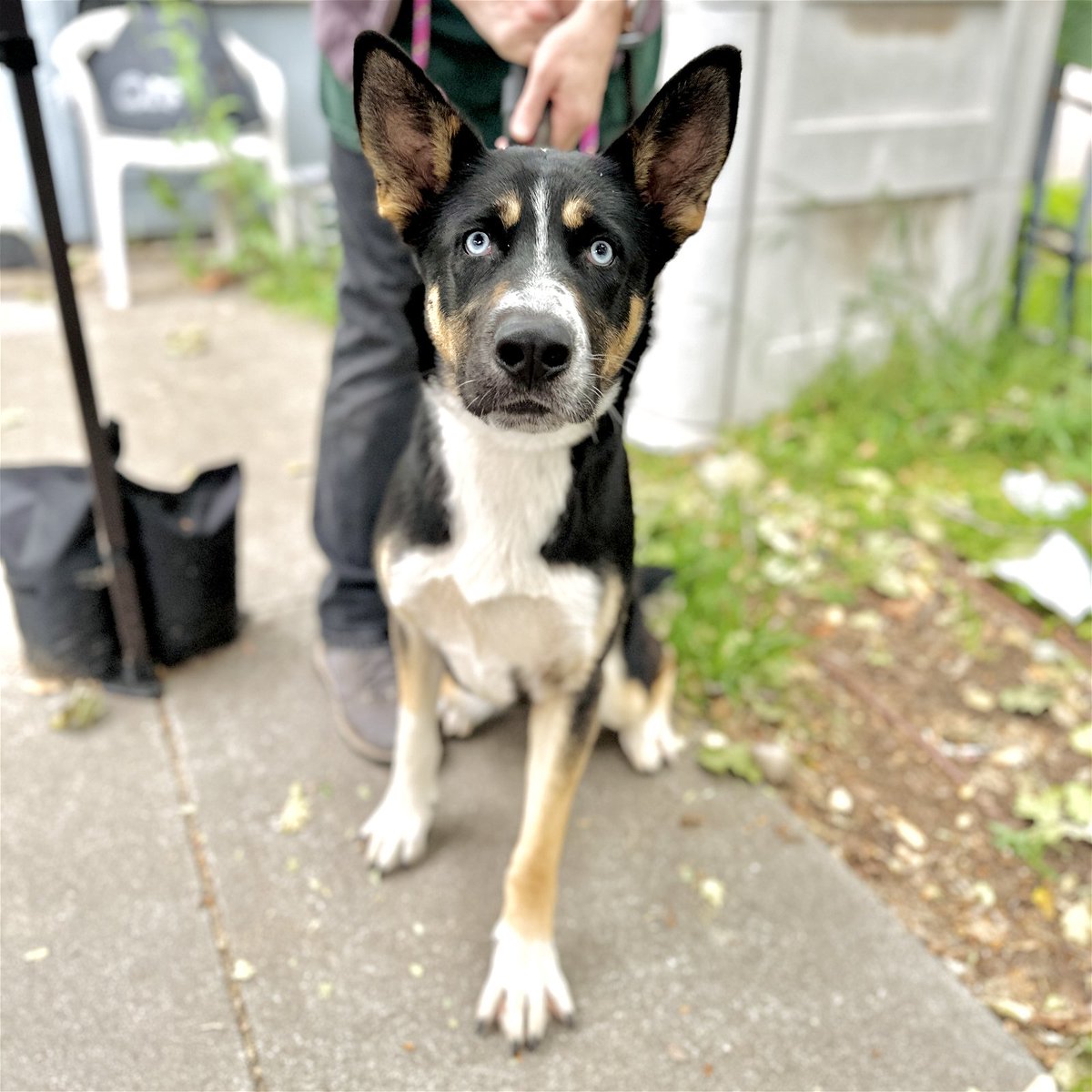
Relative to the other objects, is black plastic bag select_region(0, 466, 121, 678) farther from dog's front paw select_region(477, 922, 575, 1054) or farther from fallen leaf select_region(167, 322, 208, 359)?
fallen leaf select_region(167, 322, 208, 359)

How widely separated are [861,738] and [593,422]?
1554 mm

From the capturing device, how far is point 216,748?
2695 mm

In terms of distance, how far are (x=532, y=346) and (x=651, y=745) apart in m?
1.42

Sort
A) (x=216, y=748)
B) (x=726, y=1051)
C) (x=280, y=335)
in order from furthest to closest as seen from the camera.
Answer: (x=280, y=335) < (x=216, y=748) < (x=726, y=1051)

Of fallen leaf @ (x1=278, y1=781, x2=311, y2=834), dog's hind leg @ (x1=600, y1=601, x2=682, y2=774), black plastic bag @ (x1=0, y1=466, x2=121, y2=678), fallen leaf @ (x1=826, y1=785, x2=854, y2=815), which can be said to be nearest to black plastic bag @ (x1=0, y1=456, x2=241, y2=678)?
black plastic bag @ (x1=0, y1=466, x2=121, y2=678)

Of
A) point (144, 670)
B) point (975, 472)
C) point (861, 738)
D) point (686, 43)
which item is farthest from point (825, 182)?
point (144, 670)

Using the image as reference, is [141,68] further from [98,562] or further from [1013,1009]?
[1013,1009]

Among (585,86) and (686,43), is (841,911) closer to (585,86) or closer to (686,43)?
(585,86)

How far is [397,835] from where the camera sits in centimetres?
239

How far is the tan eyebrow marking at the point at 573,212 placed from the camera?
1.72 m

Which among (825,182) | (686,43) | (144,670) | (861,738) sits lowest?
(861,738)

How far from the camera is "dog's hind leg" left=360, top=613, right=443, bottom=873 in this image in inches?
90.6

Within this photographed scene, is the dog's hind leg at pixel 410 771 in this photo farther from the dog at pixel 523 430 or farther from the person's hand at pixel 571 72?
the person's hand at pixel 571 72

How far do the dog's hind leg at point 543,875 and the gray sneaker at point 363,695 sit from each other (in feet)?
2.21
